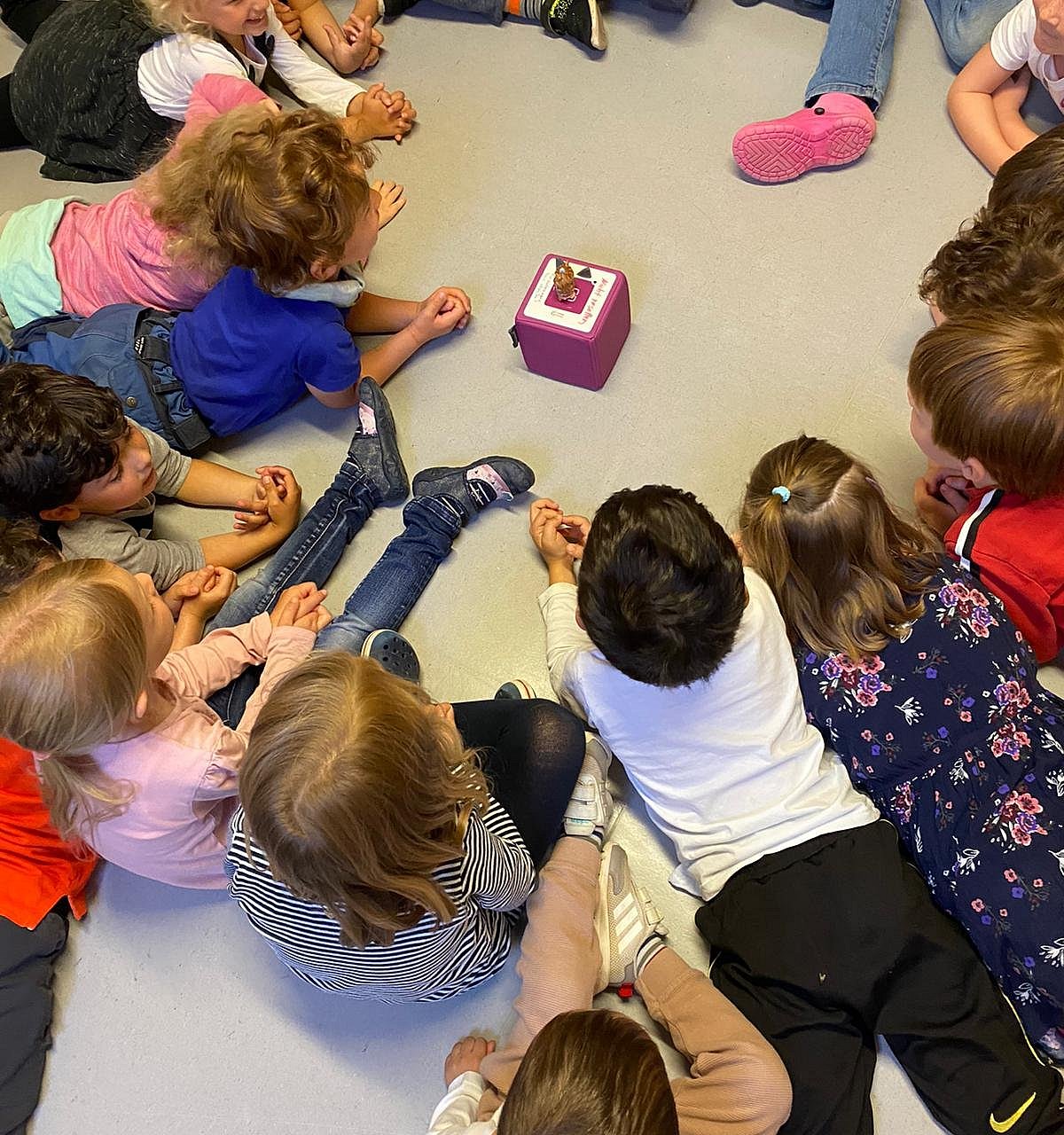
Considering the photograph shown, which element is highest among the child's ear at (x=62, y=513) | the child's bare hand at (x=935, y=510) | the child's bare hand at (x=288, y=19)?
the child's bare hand at (x=935, y=510)

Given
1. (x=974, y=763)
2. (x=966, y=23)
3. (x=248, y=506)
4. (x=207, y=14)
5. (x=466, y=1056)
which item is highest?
(x=966, y=23)

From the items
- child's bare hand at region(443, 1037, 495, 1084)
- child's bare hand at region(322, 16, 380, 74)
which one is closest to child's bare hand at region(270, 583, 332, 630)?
child's bare hand at region(443, 1037, 495, 1084)

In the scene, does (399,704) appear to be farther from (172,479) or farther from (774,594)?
(172,479)

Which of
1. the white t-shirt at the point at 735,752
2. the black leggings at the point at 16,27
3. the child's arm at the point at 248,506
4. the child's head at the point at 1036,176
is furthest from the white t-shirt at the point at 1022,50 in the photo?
the black leggings at the point at 16,27

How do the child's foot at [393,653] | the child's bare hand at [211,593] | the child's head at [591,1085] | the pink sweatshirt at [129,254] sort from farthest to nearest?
the pink sweatshirt at [129,254] < the child's bare hand at [211,593] < the child's foot at [393,653] < the child's head at [591,1085]

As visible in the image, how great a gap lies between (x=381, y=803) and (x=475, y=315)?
97cm

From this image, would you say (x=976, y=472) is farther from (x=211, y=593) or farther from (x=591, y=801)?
(x=211, y=593)

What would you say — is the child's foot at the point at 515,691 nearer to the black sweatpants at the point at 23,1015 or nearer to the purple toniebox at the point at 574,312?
the purple toniebox at the point at 574,312

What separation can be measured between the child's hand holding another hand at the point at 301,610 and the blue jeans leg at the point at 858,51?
1.13 metres

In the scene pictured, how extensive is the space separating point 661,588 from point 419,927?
398 millimetres

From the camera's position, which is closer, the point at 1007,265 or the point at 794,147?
the point at 1007,265

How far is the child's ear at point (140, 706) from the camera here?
40.3 inches

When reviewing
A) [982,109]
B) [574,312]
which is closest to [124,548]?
[574,312]

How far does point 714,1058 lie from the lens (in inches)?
39.8
